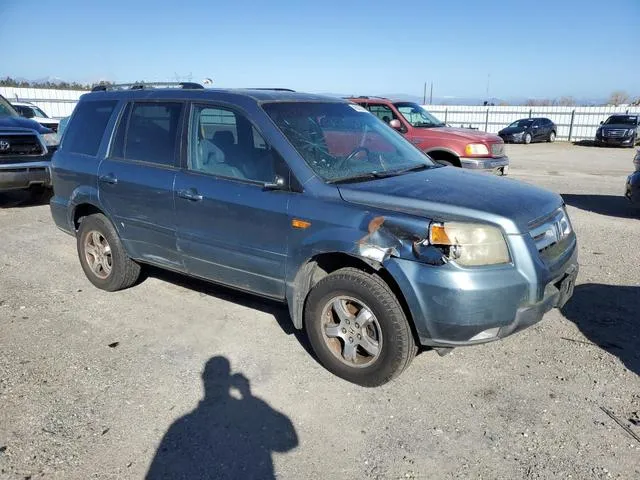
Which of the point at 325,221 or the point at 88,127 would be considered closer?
the point at 325,221

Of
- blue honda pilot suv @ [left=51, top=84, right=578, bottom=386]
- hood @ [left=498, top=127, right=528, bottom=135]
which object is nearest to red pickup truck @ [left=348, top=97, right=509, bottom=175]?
blue honda pilot suv @ [left=51, top=84, right=578, bottom=386]

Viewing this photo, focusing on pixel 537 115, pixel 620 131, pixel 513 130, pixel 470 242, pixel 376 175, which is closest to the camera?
pixel 470 242

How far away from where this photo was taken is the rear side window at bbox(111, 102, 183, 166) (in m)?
4.31

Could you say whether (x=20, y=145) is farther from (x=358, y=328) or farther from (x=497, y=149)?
(x=497, y=149)

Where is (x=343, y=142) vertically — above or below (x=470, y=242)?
above

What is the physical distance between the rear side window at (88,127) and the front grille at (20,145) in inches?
170

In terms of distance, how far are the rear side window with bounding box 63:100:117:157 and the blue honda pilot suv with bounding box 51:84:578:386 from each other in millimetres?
22

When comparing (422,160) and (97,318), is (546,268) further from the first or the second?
(97,318)

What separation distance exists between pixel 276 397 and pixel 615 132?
2602 centimetres

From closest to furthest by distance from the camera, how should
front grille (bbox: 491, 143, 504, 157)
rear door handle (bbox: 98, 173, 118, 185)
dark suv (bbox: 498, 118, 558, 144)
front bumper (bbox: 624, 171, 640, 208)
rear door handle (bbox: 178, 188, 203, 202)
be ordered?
rear door handle (bbox: 178, 188, 203, 202) < rear door handle (bbox: 98, 173, 118, 185) < front bumper (bbox: 624, 171, 640, 208) < front grille (bbox: 491, 143, 504, 157) < dark suv (bbox: 498, 118, 558, 144)

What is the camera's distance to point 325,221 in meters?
3.38

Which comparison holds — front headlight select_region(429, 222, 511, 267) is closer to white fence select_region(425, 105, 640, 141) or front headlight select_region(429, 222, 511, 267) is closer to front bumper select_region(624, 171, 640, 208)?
front bumper select_region(624, 171, 640, 208)

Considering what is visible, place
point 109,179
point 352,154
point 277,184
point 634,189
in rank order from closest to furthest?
point 277,184
point 352,154
point 109,179
point 634,189

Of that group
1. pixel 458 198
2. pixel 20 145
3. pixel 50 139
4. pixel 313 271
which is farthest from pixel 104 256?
pixel 50 139
